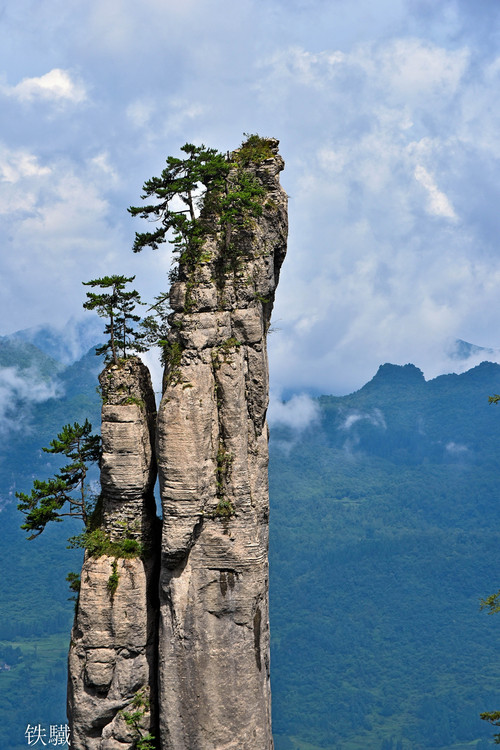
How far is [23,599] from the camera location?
17988 cm

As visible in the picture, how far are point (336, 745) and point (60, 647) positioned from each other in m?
49.9

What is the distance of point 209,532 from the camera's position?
40.4 metres

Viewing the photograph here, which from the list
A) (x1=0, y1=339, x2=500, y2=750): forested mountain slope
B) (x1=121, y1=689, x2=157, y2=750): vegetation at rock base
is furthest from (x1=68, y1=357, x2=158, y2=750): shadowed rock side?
(x1=0, y1=339, x2=500, y2=750): forested mountain slope

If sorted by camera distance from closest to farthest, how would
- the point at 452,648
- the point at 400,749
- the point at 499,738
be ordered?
the point at 499,738 < the point at 400,749 < the point at 452,648

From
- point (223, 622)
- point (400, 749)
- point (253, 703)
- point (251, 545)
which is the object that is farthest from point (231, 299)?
point (400, 749)

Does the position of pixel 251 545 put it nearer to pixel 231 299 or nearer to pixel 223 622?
pixel 223 622

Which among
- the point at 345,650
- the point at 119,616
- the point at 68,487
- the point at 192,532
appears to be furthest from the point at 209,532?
the point at 345,650

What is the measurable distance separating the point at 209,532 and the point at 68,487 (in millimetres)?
7457

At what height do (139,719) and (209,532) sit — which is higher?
(209,532)

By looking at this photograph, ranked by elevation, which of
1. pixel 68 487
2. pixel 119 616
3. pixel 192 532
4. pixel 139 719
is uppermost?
pixel 68 487

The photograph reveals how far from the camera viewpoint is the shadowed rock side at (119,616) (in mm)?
41562

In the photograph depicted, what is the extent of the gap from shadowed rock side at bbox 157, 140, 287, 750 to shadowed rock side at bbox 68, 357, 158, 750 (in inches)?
56.8

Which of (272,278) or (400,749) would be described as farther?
(400,749)

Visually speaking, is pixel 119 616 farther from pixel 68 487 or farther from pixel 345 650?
pixel 345 650
